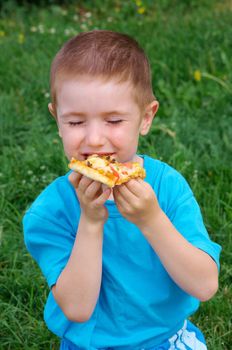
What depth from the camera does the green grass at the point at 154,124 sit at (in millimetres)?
2699

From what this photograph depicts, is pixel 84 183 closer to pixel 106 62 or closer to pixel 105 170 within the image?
pixel 105 170

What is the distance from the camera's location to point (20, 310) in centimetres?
267

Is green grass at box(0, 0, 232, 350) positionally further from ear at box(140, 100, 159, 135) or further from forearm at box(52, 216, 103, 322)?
ear at box(140, 100, 159, 135)

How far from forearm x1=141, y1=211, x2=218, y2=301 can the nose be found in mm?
242

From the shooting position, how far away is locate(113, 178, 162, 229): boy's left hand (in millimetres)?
1685

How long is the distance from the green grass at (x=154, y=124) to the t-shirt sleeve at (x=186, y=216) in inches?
27.2

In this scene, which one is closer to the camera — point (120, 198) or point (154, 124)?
point (120, 198)

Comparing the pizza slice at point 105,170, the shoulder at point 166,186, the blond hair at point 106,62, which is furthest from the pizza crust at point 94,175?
the shoulder at point 166,186

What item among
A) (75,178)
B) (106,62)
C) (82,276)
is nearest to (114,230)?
(82,276)

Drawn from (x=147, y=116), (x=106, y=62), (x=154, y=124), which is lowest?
(x=154, y=124)

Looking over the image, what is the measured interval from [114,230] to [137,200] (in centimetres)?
28

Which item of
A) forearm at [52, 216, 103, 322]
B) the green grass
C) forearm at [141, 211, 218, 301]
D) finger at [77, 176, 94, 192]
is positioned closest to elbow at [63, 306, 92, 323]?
forearm at [52, 216, 103, 322]

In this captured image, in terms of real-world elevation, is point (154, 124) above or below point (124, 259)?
below

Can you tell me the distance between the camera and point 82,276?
1.81 meters
